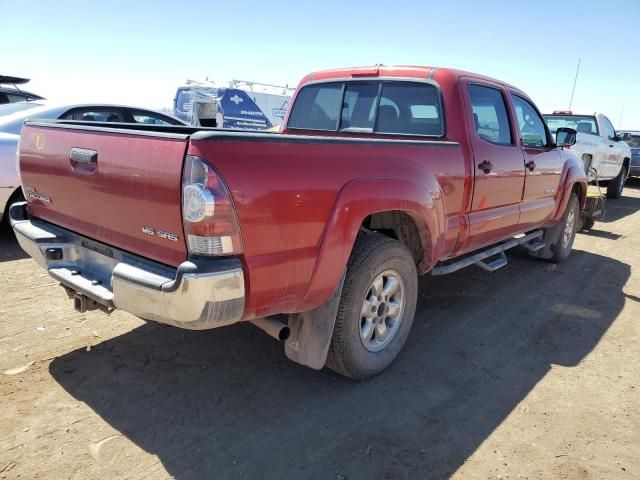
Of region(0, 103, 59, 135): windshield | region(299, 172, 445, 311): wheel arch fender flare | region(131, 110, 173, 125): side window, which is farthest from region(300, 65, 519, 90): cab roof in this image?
region(0, 103, 59, 135): windshield

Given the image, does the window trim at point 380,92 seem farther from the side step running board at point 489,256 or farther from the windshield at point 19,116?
the windshield at point 19,116

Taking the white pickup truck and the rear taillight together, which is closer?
the rear taillight

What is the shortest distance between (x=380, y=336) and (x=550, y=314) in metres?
2.08

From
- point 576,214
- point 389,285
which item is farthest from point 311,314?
point 576,214

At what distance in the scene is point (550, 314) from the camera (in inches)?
173

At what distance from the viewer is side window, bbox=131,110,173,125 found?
6.25 m

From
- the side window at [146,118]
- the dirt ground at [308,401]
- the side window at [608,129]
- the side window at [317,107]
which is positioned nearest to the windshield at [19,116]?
the side window at [146,118]

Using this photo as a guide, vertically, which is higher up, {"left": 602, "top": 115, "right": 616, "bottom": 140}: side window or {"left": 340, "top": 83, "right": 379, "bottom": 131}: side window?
{"left": 340, "top": 83, "right": 379, "bottom": 131}: side window

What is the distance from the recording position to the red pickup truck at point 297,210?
6.87 ft

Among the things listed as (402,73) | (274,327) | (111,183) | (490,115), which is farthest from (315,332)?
(490,115)

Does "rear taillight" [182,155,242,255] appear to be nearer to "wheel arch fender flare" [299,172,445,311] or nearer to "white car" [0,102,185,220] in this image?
"wheel arch fender flare" [299,172,445,311]

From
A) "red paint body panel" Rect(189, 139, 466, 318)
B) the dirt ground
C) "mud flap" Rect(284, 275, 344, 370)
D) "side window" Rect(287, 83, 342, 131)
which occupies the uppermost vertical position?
"side window" Rect(287, 83, 342, 131)

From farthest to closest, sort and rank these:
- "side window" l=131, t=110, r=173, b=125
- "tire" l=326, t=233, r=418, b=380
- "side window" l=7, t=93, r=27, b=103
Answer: "side window" l=7, t=93, r=27, b=103
"side window" l=131, t=110, r=173, b=125
"tire" l=326, t=233, r=418, b=380

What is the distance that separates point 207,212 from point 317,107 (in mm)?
2768
